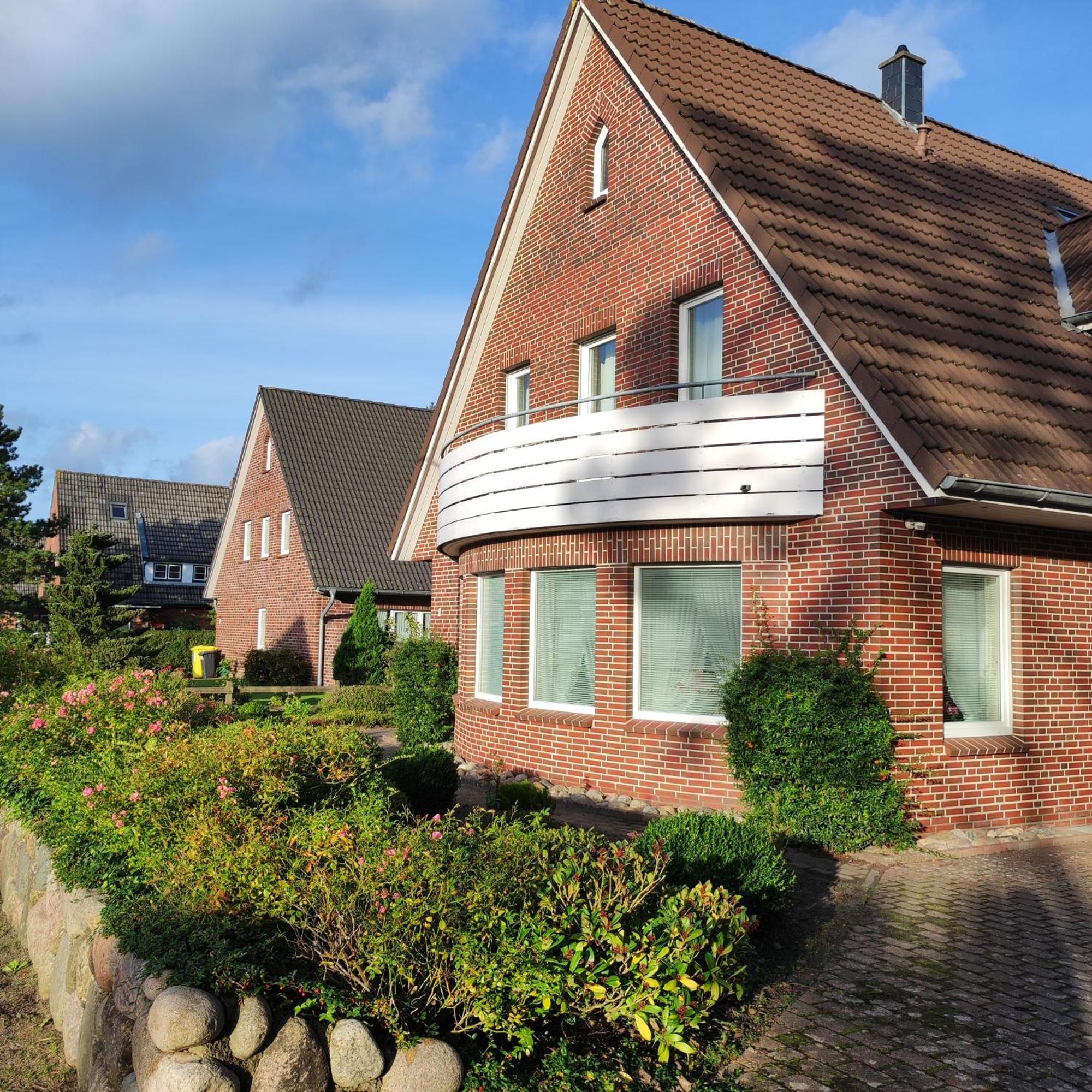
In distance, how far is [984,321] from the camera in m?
10.5

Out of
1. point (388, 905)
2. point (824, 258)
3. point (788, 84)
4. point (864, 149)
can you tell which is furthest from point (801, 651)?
point (788, 84)

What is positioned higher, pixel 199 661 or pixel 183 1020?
pixel 199 661

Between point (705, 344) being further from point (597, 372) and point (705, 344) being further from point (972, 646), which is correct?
point (972, 646)

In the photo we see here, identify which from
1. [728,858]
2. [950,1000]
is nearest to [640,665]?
[728,858]

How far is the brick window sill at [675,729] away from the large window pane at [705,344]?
10.8 ft

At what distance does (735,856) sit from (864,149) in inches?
366

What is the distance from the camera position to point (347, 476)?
3134 cm

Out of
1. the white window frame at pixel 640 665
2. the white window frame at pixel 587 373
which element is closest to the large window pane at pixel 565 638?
the white window frame at pixel 640 665

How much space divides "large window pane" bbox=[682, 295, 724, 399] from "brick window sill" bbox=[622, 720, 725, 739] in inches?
130

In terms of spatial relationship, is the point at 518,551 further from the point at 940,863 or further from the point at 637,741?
the point at 940,863

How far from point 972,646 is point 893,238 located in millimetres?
4231

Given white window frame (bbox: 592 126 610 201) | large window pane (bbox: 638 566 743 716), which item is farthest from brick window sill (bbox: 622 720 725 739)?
white window frame (bbox: 592 126 610 201)

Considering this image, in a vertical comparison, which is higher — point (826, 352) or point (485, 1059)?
point (826, 352)

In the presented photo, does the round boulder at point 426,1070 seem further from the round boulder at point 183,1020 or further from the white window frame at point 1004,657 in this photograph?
the white window frame at point 1004,657
